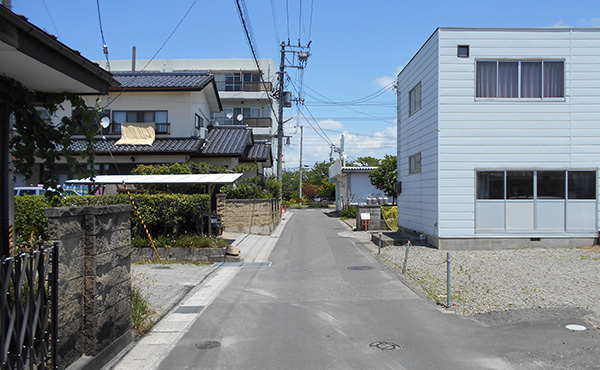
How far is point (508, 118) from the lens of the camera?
15852 mm

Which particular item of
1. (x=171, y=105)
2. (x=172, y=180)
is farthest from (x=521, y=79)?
(x=171, y=105)

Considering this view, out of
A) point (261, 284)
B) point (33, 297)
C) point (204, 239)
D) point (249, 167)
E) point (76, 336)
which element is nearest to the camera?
point (33, 297)

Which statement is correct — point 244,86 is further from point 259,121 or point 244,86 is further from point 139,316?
point 139,316

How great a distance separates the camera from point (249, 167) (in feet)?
81.2

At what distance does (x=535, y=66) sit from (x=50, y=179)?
1564 centimetres

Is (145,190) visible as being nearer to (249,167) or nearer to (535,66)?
(249,167)

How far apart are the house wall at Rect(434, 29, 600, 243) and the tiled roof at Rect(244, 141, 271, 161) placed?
15.5 m

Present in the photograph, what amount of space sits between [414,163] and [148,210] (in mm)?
10847

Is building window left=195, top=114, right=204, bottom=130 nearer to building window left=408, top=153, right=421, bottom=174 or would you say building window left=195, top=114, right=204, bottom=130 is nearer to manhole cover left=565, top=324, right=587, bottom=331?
Result: building window left=408, top=153, right=421, bottom=174

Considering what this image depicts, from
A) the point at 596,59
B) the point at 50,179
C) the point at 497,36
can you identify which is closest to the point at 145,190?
the point at 50,179

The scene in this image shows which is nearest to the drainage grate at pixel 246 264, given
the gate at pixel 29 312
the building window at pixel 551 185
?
the gate at pixel 29 312

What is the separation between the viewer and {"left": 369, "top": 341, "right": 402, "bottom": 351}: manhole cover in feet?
20.9

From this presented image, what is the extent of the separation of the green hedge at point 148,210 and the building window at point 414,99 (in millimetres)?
9379

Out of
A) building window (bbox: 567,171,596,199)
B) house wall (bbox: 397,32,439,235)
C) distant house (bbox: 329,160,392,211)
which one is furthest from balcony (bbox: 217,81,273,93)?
building window (bbox: 567,171,596,199)
